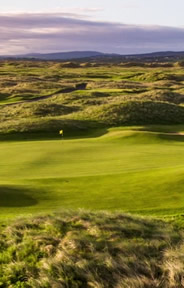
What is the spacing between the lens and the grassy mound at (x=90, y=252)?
710 centimetres

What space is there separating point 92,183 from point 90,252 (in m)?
5.72

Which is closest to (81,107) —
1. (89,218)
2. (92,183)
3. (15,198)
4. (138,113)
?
(138,113)

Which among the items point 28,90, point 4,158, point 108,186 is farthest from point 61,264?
point 28,90

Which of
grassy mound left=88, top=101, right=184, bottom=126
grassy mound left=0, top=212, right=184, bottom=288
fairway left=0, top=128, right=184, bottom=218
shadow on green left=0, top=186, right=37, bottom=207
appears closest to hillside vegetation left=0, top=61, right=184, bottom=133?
grassy mound left=88, top=101, right=184, bottom=126

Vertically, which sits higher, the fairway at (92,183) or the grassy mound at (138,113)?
the fairway at (92,183)

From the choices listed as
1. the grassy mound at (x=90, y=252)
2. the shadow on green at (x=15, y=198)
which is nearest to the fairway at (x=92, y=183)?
the shadow on green at (x=15, y=198)

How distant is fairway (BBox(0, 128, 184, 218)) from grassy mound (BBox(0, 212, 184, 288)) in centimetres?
155

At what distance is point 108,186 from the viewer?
43.4 feet

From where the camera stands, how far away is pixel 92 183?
1367cm

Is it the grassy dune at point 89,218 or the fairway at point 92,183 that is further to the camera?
the fairway at point 92,183

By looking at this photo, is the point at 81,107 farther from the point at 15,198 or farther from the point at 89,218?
the point at 89,218

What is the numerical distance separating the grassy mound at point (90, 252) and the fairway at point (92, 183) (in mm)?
1546

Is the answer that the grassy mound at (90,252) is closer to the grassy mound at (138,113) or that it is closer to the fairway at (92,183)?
the fairway at (92,183)

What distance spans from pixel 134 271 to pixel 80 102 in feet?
182
